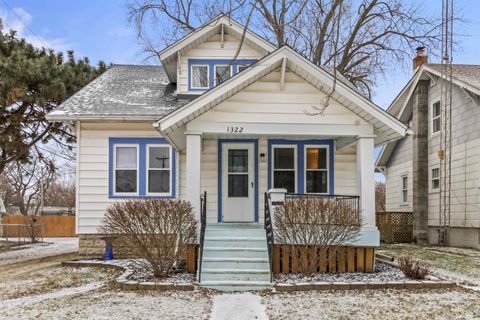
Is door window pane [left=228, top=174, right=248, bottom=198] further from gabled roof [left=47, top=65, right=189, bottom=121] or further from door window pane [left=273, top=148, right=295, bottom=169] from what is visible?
gabled roof [left=47, top=65, right=189, bottom=121]

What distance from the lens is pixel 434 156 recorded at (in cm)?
1725

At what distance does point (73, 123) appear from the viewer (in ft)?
41.1

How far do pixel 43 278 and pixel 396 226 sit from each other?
45.0 feet

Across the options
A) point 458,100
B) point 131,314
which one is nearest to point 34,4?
point 131,314

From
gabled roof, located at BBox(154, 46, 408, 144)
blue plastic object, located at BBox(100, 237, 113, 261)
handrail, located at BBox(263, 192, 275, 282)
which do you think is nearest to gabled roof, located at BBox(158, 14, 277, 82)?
gabled roof, located at BBox(154, 46, 408, 144)

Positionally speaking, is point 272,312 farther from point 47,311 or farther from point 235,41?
point 235,41

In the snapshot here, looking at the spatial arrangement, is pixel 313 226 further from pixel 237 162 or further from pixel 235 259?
pixel 237 162

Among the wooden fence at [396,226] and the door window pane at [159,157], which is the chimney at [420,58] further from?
the door window pane at [159,157]

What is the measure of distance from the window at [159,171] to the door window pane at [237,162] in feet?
5.46

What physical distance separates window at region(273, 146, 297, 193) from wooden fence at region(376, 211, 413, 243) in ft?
26.1

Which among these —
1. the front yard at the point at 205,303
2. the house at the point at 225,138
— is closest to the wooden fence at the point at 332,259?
the house at the point at 225,138

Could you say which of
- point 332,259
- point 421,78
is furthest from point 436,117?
point 332,259

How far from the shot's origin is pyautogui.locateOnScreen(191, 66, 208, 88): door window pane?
1363 cm

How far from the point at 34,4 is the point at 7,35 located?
2169 millimetres
